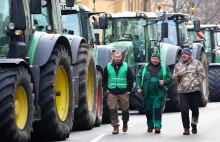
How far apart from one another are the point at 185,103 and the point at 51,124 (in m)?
3.29

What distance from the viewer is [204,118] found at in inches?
913

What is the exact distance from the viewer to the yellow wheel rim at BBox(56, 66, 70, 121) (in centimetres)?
1678

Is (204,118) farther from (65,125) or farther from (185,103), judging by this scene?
(65,125)

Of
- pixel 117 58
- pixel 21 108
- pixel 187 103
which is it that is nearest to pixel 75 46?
pixel 117 58

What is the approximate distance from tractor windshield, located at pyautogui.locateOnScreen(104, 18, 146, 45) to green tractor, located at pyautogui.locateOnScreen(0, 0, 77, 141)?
942cm

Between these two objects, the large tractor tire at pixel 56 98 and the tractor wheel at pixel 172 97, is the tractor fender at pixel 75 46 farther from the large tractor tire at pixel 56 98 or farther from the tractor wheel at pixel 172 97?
the tractor wheel at pixel 172 97

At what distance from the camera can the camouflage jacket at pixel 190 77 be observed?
59.2 ft

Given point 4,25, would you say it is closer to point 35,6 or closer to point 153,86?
point 35,6

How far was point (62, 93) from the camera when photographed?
1705cm

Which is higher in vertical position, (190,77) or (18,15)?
(18,15)

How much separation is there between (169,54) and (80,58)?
8.04m

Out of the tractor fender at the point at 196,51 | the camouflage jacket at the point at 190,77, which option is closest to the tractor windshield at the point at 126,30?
the tractor fender at the point at 196,51

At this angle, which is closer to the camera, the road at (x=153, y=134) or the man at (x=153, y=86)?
the road at (x=153, y=134)

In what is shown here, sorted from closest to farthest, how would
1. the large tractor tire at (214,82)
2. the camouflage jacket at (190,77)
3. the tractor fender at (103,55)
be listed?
the camouflage jacket at (190,77) < the tractor fender at (103,55) < the large tractor tire at (214,82)
